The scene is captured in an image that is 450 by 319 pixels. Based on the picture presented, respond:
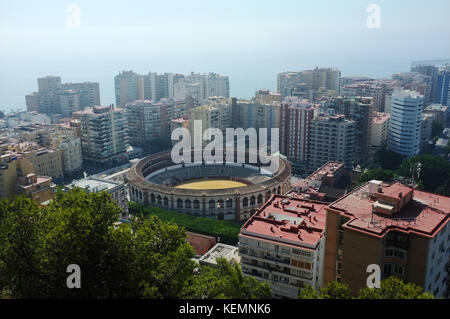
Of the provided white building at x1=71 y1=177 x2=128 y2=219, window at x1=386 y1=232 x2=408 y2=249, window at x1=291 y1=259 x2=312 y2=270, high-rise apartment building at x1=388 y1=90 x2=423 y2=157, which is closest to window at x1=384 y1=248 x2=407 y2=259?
window at x1=386 y1=232 x2=408 y2=249

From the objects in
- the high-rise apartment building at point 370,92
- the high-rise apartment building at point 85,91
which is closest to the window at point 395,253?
the high-rise apartment building at point 370,92

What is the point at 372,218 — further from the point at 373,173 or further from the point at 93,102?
the point at 93,102

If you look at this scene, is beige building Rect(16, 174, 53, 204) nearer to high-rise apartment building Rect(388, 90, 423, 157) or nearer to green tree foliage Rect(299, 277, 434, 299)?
green tree foliage Rect(299, 277, 434, 299)

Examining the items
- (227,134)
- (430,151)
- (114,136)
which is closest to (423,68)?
(430,151)

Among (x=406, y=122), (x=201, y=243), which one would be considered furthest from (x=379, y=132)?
(x=201, y=243)

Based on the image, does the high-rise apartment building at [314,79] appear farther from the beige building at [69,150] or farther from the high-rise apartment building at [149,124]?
the beige building at [69,150]
